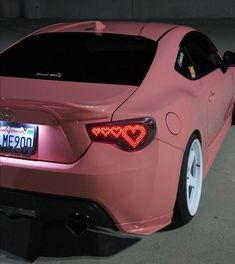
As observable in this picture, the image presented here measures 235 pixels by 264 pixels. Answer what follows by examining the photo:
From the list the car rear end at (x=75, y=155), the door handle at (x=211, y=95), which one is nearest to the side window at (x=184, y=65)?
the door handle at (x=211, y=95)

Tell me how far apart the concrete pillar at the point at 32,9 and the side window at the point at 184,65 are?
17.1m

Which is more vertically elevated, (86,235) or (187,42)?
(187,42)

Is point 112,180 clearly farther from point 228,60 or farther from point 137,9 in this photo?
point 137,9

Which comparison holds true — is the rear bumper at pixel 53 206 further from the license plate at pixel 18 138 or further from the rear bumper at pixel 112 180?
the license plate at pixel 18 138

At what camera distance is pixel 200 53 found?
4.58 meters

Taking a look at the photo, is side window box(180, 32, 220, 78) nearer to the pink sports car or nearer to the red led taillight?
the pink sports car

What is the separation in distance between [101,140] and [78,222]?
0.53 metres

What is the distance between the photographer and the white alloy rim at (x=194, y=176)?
3.54 metres

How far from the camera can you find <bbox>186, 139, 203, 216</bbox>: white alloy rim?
354 cm

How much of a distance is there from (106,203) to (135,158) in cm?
31

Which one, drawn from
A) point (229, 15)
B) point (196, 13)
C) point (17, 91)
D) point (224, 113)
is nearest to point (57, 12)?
point (196, 13)

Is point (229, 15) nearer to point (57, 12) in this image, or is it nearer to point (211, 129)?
point (57, 12)

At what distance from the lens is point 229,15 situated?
19.0 metres

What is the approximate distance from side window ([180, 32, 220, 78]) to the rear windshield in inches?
20.0
